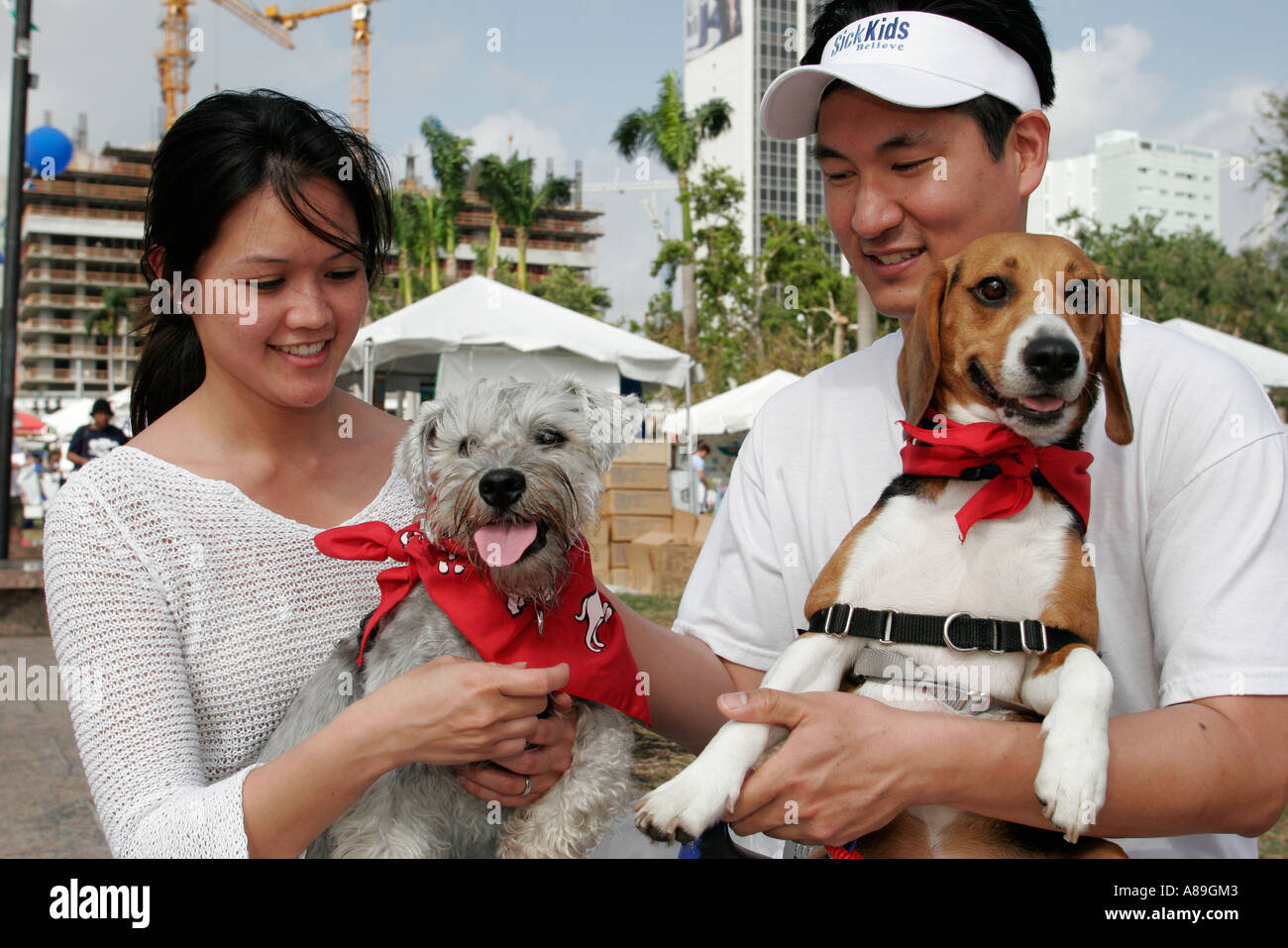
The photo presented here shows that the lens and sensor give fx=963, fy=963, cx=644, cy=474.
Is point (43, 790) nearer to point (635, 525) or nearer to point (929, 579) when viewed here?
point (929, 579)

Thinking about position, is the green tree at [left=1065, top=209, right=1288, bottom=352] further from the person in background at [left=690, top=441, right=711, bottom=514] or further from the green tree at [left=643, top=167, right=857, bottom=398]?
the person in background at [left=690, top=441, right=711, bottom=514]

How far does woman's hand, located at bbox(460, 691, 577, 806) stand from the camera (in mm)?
2447

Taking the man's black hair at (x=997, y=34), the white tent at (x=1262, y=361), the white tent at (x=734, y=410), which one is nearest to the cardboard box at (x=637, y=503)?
the white tent at (x=734, y=410)

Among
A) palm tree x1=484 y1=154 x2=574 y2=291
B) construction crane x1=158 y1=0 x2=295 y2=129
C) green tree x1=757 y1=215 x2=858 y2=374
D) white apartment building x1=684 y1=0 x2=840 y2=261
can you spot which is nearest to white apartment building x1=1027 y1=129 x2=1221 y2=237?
white apartment building x1=684 y1=0 x2=840 y2=261

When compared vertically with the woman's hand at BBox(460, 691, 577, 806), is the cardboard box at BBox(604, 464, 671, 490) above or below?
above

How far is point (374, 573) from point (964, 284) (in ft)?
6.22

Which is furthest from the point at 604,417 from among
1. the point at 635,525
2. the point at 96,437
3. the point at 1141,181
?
the point at 1141,181

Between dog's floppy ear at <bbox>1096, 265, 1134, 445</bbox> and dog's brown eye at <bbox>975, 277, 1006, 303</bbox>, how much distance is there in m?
0.20

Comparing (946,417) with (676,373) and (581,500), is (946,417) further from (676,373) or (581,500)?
(676,373)

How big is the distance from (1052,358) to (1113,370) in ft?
0.61

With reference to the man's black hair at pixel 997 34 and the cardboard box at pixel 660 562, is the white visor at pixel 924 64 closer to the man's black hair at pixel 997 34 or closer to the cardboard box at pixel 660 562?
the man's black hair at pixel 997 34

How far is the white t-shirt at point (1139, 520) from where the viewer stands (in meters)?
1.88

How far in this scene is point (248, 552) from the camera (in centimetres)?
268

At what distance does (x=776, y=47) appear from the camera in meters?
118
